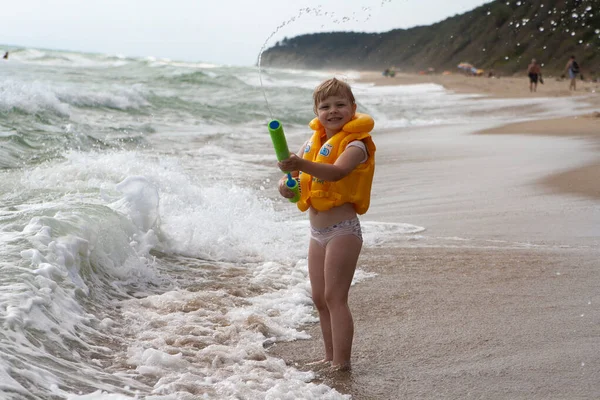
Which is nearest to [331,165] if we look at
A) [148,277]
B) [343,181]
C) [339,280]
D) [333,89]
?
[343,181]

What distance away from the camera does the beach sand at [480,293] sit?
129 inches

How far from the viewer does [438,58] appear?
273 feet

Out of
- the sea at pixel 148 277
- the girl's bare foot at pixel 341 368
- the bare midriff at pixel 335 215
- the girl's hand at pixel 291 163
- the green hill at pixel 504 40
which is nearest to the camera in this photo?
the sea at pixel 148 277

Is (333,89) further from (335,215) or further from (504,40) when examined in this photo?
(504,40)

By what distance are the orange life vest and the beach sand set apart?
77 cm

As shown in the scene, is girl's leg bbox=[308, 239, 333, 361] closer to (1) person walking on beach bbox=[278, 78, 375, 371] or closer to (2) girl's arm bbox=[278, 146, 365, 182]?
(1) person walking on beach bbox=[278, 78, 375, 371]

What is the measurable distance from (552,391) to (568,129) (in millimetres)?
11779

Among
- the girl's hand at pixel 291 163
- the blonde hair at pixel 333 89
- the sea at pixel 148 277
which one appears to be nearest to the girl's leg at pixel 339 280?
the sea at pixel 148 277

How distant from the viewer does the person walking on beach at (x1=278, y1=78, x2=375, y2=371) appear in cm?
346

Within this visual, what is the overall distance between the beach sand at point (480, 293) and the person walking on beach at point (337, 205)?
217 millimetres

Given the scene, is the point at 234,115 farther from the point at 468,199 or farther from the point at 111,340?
the point at 111,340

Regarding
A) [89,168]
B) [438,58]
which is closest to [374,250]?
[89,168]

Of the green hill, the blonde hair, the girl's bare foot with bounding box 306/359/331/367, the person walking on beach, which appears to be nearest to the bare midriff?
the person walking on beach

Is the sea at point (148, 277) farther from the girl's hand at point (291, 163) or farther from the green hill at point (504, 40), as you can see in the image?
the green hill at point (504, 40)
